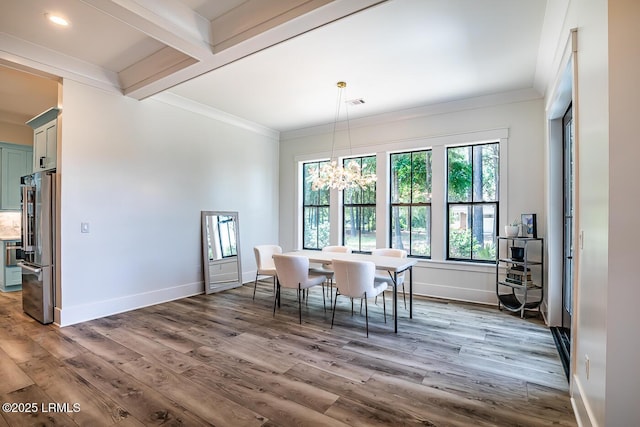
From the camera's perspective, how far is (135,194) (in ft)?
13.9

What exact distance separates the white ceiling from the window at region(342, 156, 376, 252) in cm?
134

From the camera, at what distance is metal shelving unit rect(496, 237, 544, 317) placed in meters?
3.89

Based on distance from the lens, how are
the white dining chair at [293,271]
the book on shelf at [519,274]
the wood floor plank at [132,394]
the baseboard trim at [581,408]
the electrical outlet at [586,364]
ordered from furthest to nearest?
the book on shelf at [519,274], the white dining chair at [293,271], the wood floor plank at [132,394], the electrical outlet at [586,364], the baseboard trim at [581,408]

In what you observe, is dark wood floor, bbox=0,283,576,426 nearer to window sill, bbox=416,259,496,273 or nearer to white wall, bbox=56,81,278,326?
white wall, bbox=56,81,278,326

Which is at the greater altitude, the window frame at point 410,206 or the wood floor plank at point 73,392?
the window frame at point 410,206

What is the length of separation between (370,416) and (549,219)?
3.08 m

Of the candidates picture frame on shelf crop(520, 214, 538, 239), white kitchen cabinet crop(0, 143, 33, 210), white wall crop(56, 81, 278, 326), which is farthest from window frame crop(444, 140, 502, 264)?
white kitchen cabinet crop(0, 143, 33, 210)

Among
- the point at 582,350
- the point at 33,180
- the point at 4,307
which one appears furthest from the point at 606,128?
the point at 4,307

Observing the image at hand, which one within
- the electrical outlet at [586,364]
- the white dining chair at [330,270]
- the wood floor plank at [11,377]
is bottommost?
the wood floor plank at [11,377]

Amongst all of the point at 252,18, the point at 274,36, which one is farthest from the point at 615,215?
the point at 252,18

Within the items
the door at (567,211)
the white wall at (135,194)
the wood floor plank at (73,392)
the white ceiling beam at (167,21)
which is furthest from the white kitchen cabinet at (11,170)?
the door at (567,211)

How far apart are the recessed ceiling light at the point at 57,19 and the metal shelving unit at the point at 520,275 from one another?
519cm

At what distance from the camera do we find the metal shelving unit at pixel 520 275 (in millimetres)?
3893

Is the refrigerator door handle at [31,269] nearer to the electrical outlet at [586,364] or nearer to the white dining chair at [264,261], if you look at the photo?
the white dining chair at [264,261]
